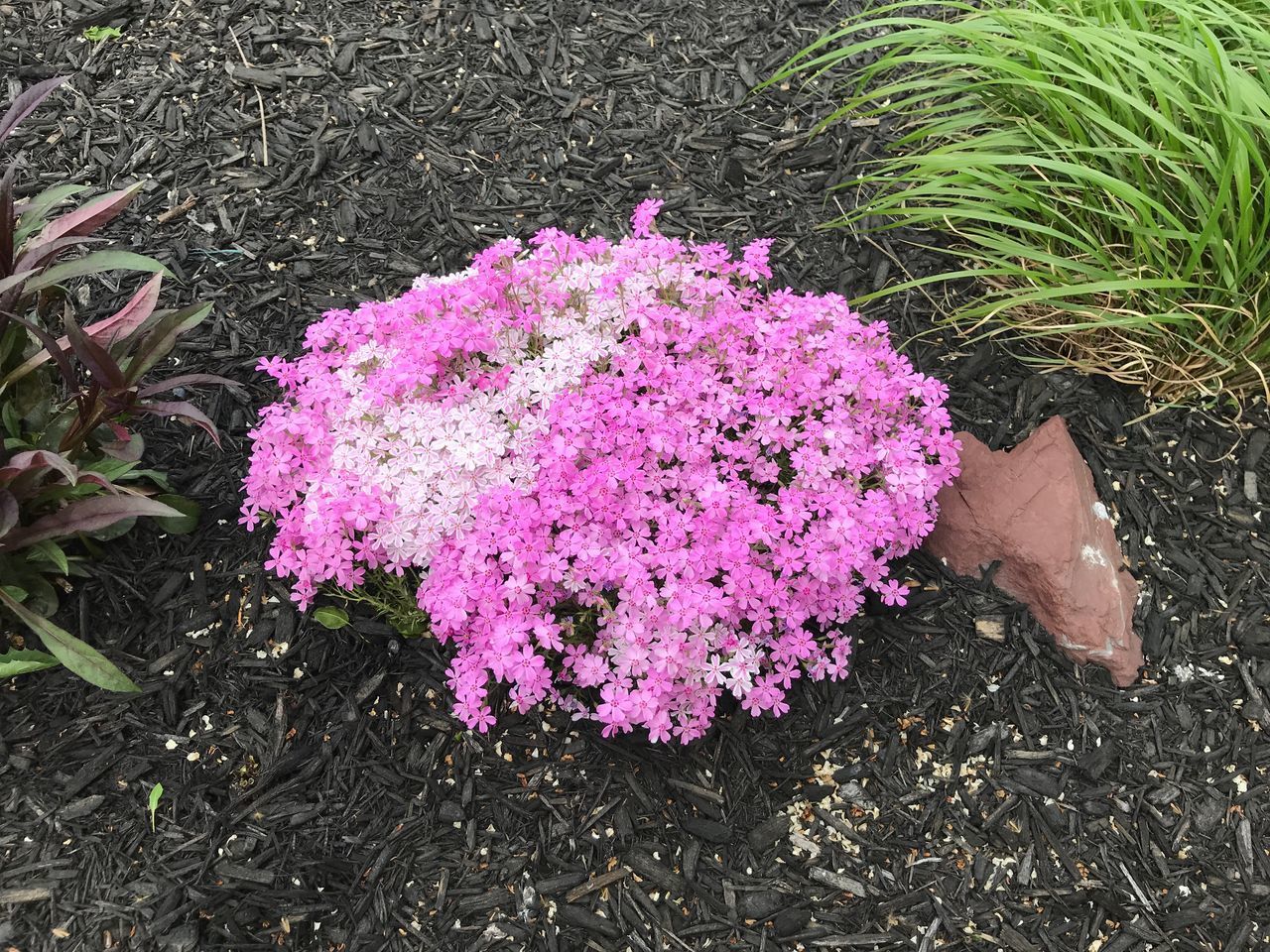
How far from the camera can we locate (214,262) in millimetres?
3141

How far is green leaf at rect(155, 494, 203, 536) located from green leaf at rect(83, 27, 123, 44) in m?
2.17

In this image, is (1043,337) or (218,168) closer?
(1043,337)

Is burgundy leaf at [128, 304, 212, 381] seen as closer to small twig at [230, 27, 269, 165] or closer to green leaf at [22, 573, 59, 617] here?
green leaf at [22, 573, 59, 617]

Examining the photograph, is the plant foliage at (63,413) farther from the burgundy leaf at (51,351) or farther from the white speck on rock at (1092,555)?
the white speck on rock at (1092,555)

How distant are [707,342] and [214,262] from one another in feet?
5.93

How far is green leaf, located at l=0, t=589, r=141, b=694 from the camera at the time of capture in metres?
2.15

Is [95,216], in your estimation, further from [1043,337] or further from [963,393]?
[1043,337]

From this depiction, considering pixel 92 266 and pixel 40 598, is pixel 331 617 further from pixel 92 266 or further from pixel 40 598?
pixel 92 266

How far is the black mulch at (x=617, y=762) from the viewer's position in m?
2.19

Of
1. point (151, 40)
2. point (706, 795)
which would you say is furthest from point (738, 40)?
point (706, 795)

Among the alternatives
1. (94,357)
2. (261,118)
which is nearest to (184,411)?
(94,357)

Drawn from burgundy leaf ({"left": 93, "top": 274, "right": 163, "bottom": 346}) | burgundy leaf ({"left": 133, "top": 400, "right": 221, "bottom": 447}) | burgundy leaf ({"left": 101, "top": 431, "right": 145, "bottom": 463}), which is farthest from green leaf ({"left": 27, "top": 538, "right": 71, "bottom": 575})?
burgundy leaf ({"left": 93, "top": 274, "right": 163, "bottom": 346})

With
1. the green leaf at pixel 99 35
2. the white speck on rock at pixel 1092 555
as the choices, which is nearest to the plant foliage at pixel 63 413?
the green leaf at pixel 99 35

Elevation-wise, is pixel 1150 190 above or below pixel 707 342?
above
